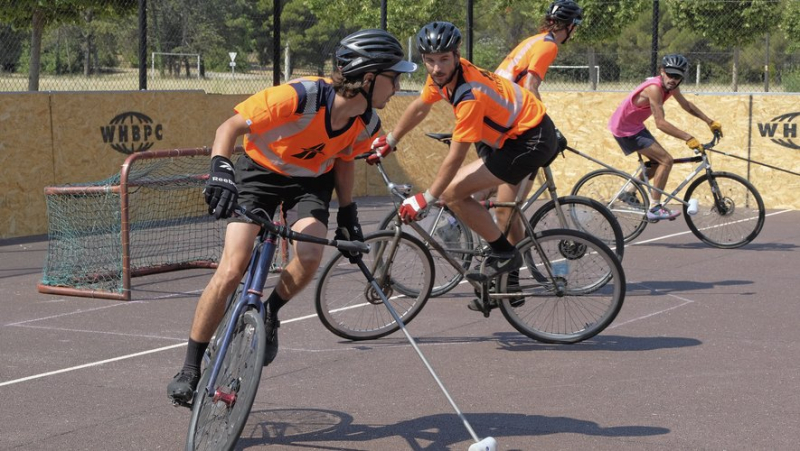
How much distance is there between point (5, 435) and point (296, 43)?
13.2 m

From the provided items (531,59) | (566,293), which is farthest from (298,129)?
(531,59)

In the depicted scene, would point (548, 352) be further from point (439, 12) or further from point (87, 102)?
point (439, 12)

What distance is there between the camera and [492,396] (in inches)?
240

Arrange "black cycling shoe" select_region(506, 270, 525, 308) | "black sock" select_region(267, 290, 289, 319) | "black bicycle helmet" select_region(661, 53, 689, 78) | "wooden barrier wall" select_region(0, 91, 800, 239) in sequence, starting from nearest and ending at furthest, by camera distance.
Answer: "black sock" select_region(267, 290, 289, 319) < "black cycling shoe" select_region(506, 270, 525, 308) < "black bicycle helmet" select_region(661, 53, 689, 78) < "wooden barrier wall" select_region(0, 91, 800, 239)

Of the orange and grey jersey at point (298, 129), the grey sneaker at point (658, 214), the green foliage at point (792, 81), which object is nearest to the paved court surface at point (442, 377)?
the orange and grey jersey at point (298, 129)

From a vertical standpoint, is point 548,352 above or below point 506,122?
below

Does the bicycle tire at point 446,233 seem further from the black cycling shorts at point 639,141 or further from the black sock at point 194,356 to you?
the black cycling shorts at point 639,141

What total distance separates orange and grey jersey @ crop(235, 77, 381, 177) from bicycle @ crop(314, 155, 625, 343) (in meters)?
1.46

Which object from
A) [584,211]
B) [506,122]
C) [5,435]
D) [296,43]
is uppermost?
[296,43]

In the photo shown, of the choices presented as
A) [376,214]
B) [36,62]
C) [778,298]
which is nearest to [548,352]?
[778,298]

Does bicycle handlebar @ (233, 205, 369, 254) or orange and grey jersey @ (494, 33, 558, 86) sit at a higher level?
A: orange and grey jersey @ (494, 33, 558, 86)

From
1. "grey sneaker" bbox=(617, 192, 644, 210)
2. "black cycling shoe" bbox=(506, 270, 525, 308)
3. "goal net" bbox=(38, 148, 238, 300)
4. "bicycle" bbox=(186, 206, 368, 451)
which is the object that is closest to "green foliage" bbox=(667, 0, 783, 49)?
"grey sneaker" bbox=(617, 192, 644, 210)

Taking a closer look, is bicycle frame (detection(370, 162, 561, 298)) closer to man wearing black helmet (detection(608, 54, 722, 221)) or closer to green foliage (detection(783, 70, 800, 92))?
man wearing black helmet (detection(608, 54, 722, 221))

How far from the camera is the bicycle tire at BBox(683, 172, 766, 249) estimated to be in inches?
456
